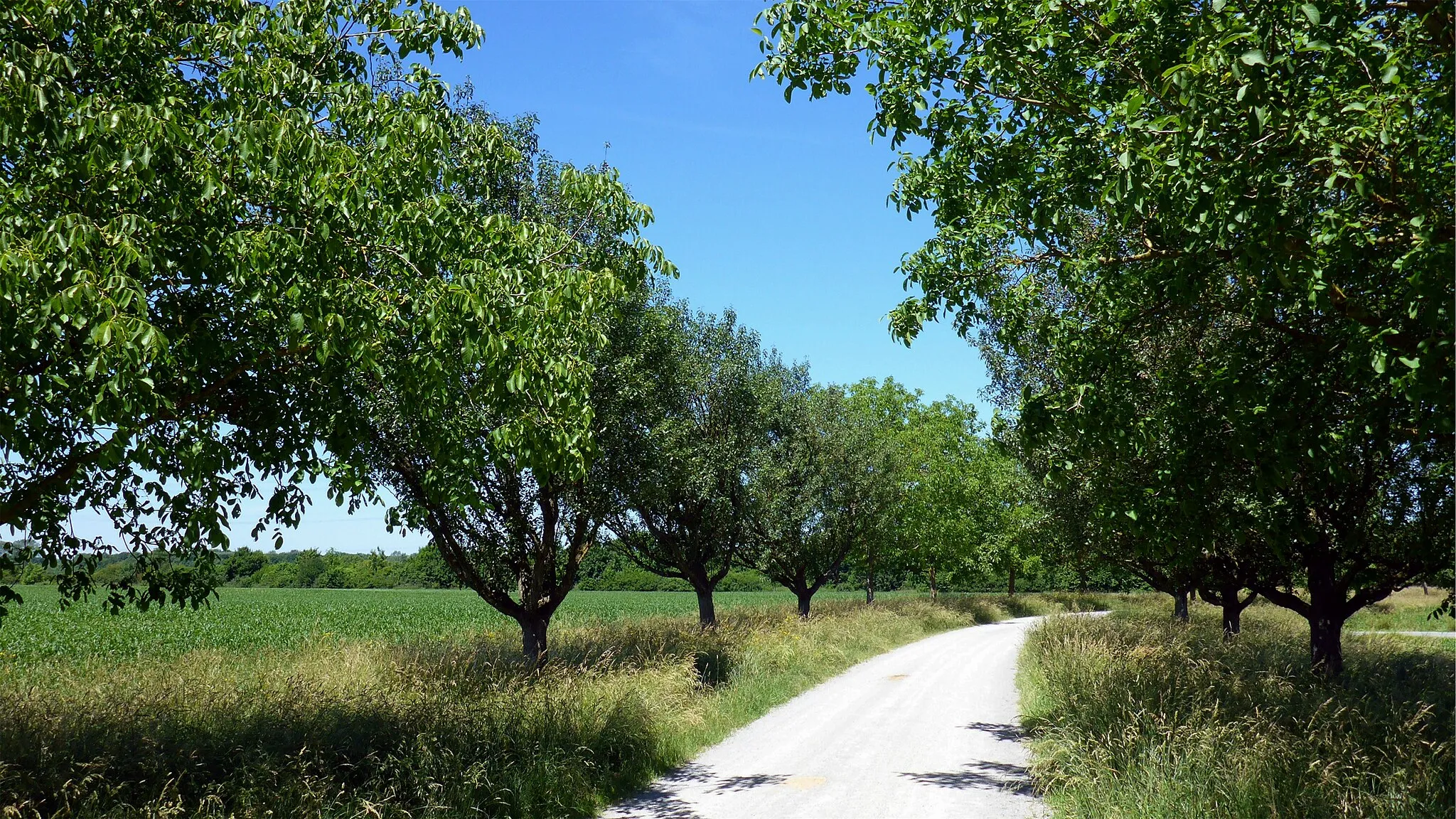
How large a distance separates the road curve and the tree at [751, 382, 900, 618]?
7.70 metres

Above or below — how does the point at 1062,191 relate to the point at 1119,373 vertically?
above

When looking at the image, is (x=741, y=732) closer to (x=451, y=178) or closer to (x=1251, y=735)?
(x=1251, y=735)

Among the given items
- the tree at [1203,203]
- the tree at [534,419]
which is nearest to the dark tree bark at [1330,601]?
the tree at [1203,203]

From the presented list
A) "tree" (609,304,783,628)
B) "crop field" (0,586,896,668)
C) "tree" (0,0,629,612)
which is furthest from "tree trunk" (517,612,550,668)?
"tree" (0,0,629,612)

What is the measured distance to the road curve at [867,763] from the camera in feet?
28.4

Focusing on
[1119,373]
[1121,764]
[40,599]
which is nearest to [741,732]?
[1121,764]

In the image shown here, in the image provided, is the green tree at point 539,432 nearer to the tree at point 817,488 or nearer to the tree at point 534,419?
the tree at point 534,419

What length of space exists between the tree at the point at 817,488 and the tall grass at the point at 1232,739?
1068cm

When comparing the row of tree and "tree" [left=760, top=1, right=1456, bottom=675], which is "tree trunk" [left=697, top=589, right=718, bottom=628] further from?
"tree" [left=760, top=1, right=1456, bottom=675]

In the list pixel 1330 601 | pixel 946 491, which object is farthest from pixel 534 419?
pixel 946 491

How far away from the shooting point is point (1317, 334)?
7723 millimetres

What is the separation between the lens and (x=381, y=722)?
9.52 meters

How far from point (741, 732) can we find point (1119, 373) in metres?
7.59

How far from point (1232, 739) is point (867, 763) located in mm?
4154
